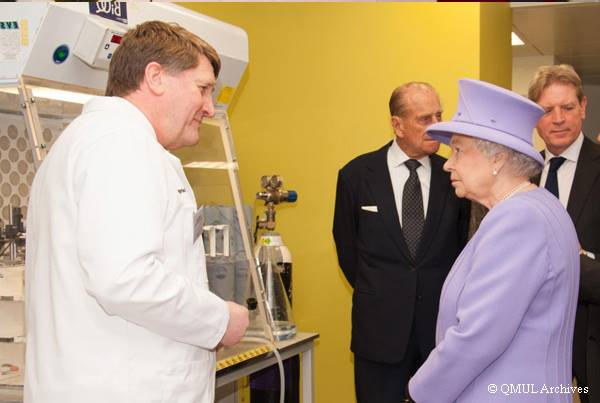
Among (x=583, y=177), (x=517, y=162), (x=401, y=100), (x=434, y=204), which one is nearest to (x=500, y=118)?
(x=517, y=162)

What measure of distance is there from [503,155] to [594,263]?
0.78 m

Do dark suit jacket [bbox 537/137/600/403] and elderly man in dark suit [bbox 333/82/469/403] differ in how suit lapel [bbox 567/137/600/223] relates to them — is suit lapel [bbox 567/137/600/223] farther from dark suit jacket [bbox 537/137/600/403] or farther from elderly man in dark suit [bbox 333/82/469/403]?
elderly man in dark suit [bbox 333/82/469/403]

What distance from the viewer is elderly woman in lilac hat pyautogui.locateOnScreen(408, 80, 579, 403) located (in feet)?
5.65

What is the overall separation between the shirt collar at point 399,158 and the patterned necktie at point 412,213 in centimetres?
7

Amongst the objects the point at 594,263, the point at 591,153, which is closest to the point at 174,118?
the point at 594,263

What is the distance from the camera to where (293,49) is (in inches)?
167

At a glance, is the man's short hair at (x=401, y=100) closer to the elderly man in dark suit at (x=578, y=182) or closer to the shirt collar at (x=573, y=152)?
the elderly man in dark suit at (x=578, y=182)

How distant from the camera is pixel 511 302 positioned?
67.5 inches

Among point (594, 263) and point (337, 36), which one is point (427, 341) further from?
point (337, 36)

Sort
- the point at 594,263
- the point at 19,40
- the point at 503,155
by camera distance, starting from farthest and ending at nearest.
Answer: the point at 594,263 < the point at 19,40 < the point at 503,155

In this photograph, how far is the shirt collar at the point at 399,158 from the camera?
3145 millimetres

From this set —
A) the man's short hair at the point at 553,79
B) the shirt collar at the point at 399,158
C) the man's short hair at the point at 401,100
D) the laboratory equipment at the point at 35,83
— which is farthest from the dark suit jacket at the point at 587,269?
the laboratory equipment at the point at 35,83

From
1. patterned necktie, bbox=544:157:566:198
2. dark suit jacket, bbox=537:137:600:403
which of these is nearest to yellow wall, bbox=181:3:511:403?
patterned necktie, bbox=544:157:566:198

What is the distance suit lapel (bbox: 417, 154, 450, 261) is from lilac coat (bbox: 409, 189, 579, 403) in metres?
1.19
